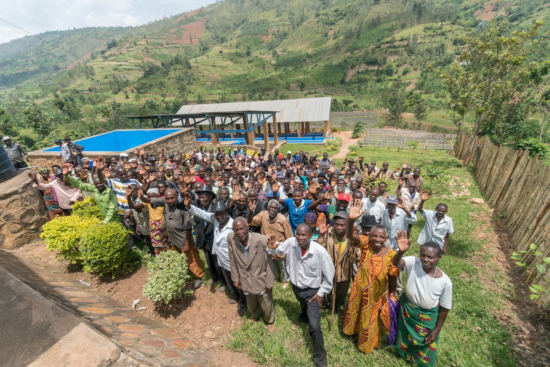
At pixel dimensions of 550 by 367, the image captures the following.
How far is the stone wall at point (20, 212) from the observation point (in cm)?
505

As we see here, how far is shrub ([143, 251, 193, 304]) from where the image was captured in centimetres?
365

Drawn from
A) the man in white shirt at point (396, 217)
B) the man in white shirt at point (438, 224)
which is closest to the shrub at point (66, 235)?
the man in white shirt at point (396, 217)

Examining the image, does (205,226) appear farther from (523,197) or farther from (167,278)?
(523,197)

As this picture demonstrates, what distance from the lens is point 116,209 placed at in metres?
4.91

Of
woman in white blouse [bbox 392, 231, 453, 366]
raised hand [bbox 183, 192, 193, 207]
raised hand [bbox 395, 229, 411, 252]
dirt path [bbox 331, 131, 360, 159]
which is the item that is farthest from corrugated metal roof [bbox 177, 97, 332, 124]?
woman in white blouse [bbox 392, 231, 453, 366]

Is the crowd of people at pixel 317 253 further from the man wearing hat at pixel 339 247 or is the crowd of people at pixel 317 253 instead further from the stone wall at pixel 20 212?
the stone wall at pixel 20 212

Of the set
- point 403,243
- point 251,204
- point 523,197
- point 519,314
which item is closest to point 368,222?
point 403,243

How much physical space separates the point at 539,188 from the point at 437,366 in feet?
15.2

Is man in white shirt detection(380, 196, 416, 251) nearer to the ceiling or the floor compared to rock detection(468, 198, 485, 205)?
nearer to the ceiling

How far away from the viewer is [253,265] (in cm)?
328

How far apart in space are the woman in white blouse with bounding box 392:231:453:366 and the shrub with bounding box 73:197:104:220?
222 inches

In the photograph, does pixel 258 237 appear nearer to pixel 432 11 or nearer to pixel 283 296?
pixel 283 296

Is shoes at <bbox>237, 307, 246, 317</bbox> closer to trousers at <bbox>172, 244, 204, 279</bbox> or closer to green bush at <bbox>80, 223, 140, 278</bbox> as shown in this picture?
trousers at <bbox>172, 244, 204, 279</bbox>

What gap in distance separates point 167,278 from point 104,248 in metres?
1.39
